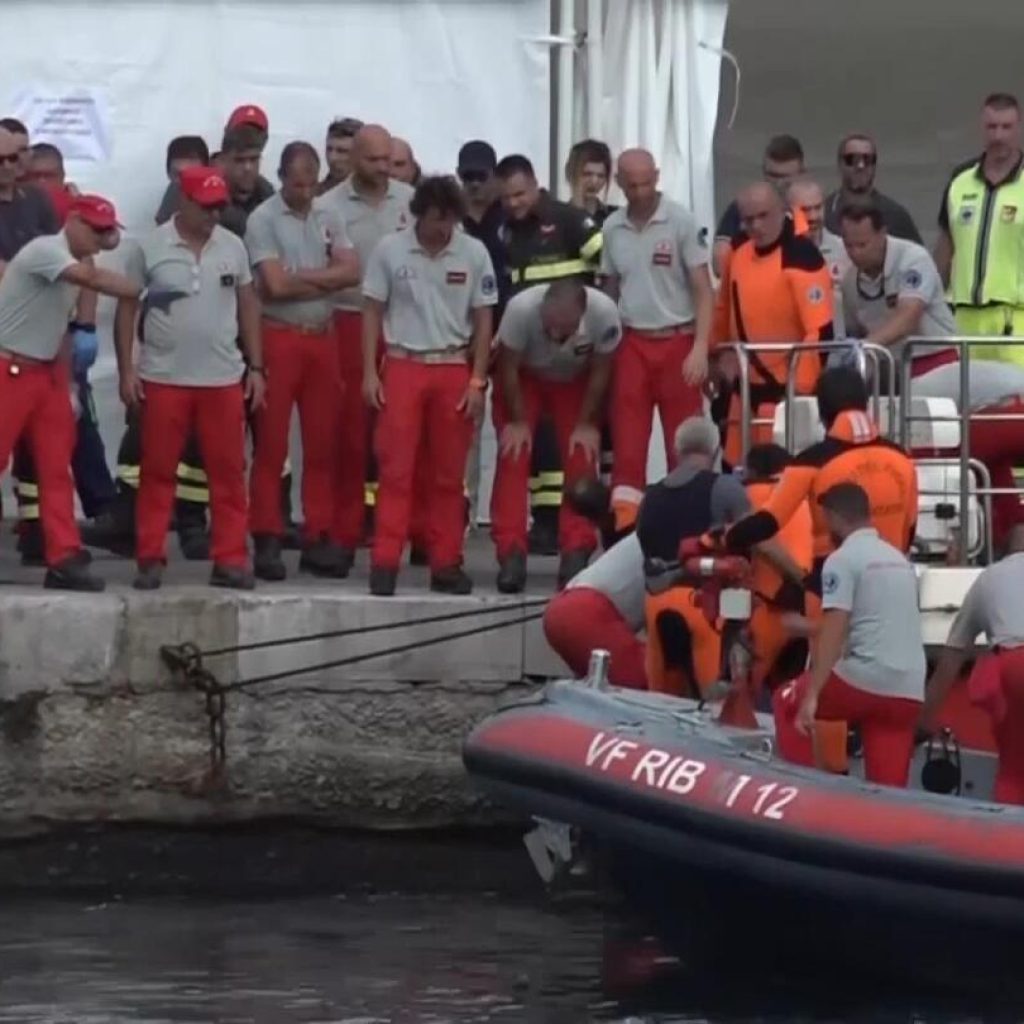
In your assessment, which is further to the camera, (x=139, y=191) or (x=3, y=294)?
(x=139, y=191)

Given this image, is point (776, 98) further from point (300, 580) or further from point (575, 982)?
point (575, 982)

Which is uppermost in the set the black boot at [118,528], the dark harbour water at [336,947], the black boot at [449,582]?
the black boot at [118,528]

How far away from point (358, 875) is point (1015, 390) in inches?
103

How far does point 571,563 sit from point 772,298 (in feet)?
3.63

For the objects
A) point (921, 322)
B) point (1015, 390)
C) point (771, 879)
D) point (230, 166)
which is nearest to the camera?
point (771, 879)

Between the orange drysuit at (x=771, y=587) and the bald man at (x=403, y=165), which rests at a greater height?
the bald man at (x=403, y=165)

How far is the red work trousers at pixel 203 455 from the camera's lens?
37.2 ft

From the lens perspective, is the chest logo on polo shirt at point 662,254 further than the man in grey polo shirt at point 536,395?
Yes

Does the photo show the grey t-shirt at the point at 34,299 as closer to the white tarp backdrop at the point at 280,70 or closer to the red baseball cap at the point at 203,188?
the red baseball cap at the point at 203,188

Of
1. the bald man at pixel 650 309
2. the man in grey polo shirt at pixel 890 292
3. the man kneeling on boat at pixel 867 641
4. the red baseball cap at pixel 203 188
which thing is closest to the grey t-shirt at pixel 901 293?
the man in grey polo shirt at pixel 890 292

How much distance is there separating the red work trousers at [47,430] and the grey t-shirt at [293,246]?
899mm

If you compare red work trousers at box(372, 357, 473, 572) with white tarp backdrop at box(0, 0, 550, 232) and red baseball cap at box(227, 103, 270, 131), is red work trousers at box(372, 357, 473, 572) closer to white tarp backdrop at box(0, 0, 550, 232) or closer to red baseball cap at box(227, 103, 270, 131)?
red baseball cap at box(227, 103, 270, 131)

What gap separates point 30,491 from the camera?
38.8ft

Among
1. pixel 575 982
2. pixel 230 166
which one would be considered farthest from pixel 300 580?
pixel 575 982
